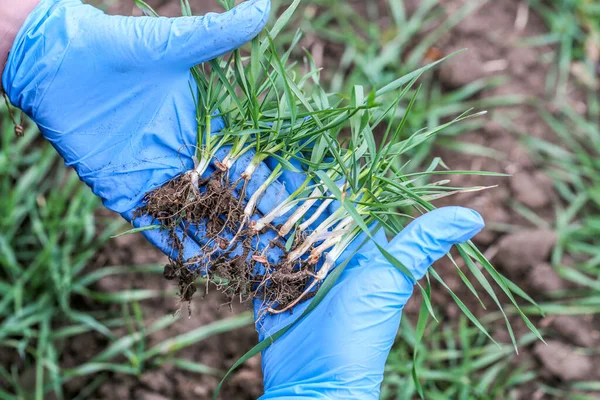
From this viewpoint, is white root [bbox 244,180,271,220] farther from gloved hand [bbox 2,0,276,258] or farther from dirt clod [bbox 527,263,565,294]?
dirt clod [bbox 527,263,565,294]

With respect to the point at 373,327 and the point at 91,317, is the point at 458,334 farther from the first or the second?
the point at 91,317

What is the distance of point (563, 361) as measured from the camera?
198 cm

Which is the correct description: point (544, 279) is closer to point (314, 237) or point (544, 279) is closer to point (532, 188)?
point (532, 188)

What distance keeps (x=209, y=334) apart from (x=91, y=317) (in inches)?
15.9

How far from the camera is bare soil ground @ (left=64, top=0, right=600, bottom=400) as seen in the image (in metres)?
1.93

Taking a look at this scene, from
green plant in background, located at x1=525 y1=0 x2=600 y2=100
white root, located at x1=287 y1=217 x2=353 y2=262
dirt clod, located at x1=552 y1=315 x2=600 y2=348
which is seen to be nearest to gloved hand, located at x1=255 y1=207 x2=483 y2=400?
white root, located at x1=287 y1=217 x2=353 y2=262

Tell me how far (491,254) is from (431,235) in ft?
2.96

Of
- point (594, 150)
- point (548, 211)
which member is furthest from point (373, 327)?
point (594, 150)

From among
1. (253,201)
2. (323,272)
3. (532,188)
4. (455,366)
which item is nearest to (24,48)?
(253,201)

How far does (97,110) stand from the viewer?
1559 mm

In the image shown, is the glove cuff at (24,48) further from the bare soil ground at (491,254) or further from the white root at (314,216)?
the white root at (314,216)

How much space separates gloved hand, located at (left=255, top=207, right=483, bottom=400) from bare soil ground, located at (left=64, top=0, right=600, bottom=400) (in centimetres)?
60

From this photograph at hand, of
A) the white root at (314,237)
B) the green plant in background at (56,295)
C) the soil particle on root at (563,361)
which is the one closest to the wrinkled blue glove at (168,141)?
the white root at (314,237)

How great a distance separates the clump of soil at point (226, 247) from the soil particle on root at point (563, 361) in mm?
1023
